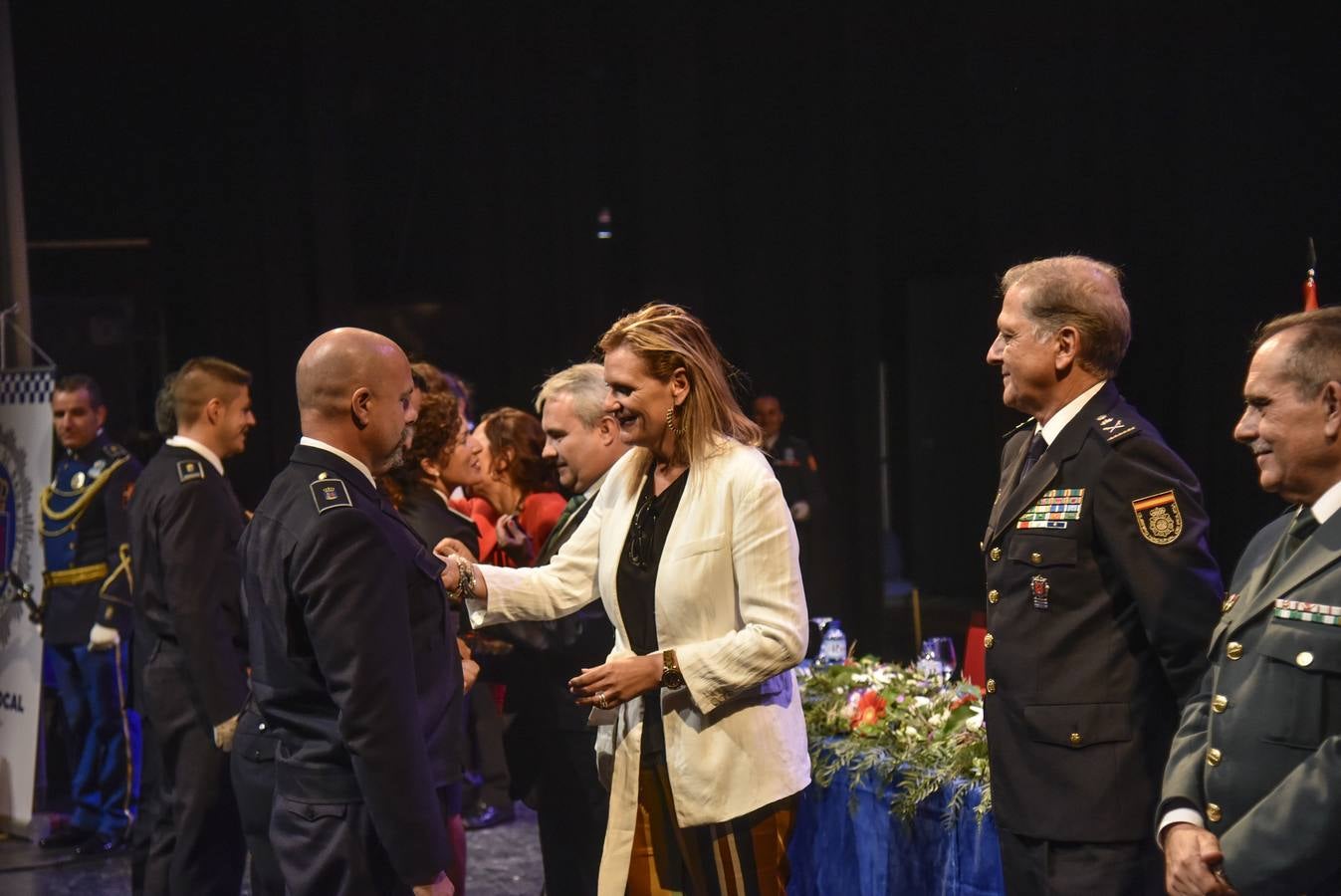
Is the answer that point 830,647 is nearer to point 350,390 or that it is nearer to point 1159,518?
point 1159,518

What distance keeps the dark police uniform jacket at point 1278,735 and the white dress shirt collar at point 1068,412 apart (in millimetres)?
476

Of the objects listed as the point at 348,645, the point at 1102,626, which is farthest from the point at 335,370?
the point at 1102,626

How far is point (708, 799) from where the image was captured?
251 cm

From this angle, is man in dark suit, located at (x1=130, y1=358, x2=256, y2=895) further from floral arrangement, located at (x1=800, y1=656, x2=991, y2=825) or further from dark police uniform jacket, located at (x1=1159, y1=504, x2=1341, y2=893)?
dark police uniform jacket, located at (x1=1159, y1=504, x2=1341, y2=893)

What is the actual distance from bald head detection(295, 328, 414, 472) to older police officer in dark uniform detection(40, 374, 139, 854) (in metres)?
3.27

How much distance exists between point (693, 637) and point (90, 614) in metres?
3.72

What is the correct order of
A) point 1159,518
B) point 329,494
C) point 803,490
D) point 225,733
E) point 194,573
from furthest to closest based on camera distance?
point 803,490
point 194,573
point 225,733
point 329,494
point 1159,518

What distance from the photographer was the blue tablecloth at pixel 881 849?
2.86m

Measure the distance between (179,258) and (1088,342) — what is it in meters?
6.46

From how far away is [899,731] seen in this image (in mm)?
3199

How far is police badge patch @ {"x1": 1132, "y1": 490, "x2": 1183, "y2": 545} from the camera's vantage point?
2150 millimetres

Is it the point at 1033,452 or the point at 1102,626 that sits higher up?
the point at 1033,452

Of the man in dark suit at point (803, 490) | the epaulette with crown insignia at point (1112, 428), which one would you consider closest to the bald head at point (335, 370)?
the epaulette with crown insignia at point (1112, 428)

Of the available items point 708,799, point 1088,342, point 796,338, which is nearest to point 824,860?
point 708,799
